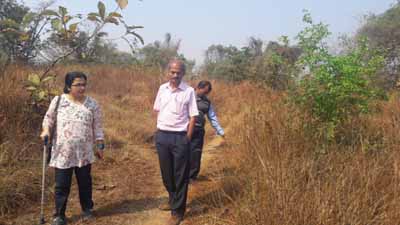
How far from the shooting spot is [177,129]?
143 inches

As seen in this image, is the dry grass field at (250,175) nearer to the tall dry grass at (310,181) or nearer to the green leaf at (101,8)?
the tall dry grass at (310,181)

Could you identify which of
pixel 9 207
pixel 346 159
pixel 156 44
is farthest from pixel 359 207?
pixel 156 44

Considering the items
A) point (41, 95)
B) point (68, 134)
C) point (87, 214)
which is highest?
point (41, 95)

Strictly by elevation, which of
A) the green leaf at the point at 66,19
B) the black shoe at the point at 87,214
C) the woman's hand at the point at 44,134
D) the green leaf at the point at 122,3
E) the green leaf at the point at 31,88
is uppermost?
the green leaf at the point at 122,3

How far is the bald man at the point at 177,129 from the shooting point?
3637mm

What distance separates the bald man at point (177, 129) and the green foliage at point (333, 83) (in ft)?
6.49

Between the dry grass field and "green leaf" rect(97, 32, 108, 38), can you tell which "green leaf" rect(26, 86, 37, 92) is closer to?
the dry grass field

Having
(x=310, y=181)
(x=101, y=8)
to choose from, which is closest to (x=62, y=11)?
(x=101, y=8)

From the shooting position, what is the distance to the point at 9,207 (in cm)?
372

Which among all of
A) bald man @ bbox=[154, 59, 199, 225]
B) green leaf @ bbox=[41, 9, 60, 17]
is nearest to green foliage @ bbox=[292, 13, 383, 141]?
bald man @ bbox=[154, 59, 199, 225]

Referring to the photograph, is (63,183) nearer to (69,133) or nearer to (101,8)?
(69,133)

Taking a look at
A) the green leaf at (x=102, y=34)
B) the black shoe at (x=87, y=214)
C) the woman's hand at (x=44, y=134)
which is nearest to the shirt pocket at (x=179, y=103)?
the woman's hand at (x=44, y=134)

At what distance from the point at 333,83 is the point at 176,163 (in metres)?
→ 2.41

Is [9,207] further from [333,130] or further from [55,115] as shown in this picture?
[333,130]
